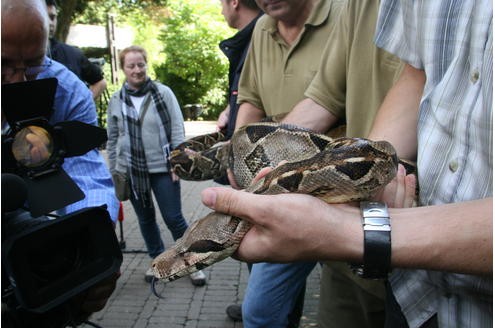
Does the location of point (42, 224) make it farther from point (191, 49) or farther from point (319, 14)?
point (191, 49)

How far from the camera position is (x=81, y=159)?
2.74m

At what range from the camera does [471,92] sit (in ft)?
4.49

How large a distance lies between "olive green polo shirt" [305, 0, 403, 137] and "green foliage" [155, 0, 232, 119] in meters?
22.2

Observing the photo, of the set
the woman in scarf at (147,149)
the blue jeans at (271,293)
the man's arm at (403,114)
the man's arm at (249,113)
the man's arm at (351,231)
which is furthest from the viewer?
the woman in scarf at (147,149)

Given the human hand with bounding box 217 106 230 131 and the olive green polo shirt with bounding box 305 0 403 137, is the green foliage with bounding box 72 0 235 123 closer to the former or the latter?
the human hand with bounding box 217 106 230 131

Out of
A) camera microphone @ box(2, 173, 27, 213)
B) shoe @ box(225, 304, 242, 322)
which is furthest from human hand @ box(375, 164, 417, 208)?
shoe @ box(225, 304, 242, 322)

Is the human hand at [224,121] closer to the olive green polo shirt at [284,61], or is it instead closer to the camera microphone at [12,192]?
the olive green polo shirt at [284,61]

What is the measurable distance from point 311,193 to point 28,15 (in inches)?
62.3

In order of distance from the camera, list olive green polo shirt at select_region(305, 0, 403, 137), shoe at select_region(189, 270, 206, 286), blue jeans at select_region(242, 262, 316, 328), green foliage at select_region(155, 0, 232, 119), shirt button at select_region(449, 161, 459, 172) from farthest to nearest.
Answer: green foliage at select_region(155, 0, 232, 119), shoe at select_region(189, 270, 206, 286), blue jeans at select_region(242, 262, 316, 328), olive green polo shirt at select_region(305, 0, 403, 137), shirt button at select_region(449, 161, 459, 172)

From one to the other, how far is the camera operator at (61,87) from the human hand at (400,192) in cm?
138

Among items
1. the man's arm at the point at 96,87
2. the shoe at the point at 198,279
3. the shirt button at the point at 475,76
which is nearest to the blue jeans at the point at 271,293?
the shirt button at the point at 475,76

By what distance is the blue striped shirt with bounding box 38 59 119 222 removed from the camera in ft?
8.75

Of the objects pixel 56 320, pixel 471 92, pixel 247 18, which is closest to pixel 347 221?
pixel 471 92

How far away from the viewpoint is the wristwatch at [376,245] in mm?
1374
